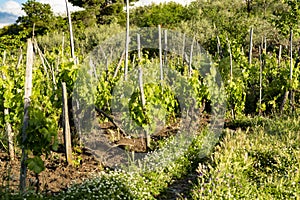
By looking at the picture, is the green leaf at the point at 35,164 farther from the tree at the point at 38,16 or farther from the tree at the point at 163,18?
the tree at the point at 38,16

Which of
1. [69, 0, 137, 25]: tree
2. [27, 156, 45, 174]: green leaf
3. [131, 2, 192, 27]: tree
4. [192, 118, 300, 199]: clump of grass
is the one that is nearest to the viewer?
[27, 156, 45, 174]: green leaf

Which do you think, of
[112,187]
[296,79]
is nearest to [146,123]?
[112,187]

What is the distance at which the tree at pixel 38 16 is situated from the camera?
74.2 feet

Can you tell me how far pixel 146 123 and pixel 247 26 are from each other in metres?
12.4

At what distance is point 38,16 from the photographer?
23250 mm

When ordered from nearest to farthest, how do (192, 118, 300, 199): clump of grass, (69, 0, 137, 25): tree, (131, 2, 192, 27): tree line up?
(192, 118, 300, 199): clump of grass → (131, 2, 192, 27): tree → (69, 0, 137, 25): tree

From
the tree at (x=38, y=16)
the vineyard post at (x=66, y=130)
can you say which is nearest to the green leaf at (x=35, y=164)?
the vineyard post at (x=66, y=130)

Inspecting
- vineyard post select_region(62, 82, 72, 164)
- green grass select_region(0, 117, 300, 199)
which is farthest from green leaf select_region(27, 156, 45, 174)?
vineyard post select_region(62, 82, 72, 164)

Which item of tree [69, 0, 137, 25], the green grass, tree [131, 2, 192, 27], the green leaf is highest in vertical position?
tree [69, 0, 137, 25]

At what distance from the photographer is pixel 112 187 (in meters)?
4.88

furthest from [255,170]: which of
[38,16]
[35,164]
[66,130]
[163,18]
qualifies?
[38,16]

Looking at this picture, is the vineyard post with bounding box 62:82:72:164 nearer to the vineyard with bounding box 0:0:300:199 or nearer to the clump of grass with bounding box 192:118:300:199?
the vineyard with bounding box 0:0:300:199

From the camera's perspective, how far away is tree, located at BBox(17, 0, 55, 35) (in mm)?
22625

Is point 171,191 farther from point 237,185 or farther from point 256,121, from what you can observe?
point 256,121
